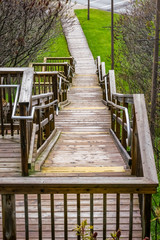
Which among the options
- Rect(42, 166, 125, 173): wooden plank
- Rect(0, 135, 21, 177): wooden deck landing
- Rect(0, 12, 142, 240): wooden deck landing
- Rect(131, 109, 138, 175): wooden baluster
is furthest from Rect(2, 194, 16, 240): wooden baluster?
Rect(131, 109, 138, 175): wooden baluster

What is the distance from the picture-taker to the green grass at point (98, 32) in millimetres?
30909

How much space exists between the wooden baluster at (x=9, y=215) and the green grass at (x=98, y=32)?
24.5m

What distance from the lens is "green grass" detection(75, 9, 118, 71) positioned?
101 ft

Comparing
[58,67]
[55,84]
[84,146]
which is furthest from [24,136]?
[58,67]

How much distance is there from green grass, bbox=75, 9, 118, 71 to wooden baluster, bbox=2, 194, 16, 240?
24477 mm

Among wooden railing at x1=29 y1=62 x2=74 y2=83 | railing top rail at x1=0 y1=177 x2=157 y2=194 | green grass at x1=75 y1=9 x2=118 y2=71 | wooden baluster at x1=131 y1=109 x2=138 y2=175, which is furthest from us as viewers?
green grass at x1=75 y1=9 x2=118 y2=71

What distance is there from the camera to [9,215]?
11.3ft

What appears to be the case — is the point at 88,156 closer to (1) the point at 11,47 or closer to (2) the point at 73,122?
(2) the point at 73,122

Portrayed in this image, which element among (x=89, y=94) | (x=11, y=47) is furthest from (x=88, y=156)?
(x=89, y=94)

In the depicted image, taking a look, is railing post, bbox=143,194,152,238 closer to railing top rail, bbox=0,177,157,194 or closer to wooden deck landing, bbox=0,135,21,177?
railing top rail, bbox=0,177,157,194

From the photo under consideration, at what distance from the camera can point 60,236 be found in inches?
152

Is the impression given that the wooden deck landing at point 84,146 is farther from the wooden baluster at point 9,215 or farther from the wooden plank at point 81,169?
the wooden baluster at point 9,215

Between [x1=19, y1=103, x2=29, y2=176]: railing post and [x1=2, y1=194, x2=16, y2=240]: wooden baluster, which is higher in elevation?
[x1=19, y1=103, x2=29, y2=176]: railing post

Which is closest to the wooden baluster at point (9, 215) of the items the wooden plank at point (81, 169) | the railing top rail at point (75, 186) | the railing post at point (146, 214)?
the railing top rail at point (75, 186)
